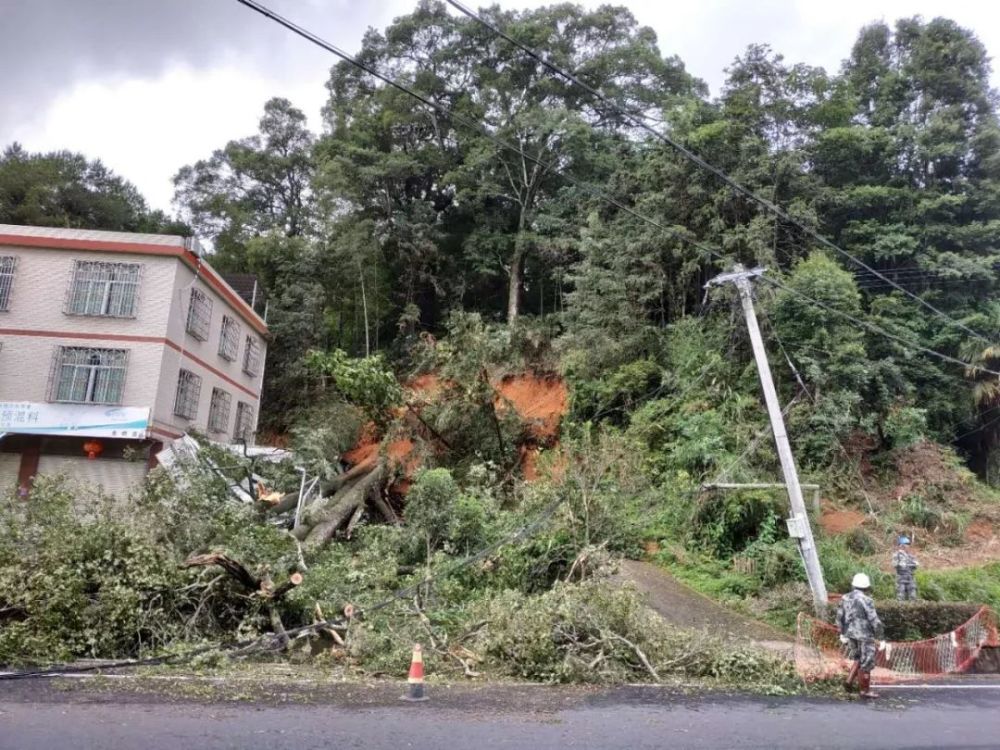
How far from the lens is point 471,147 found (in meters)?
29.8

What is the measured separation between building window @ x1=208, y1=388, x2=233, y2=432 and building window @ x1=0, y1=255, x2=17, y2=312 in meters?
5.75

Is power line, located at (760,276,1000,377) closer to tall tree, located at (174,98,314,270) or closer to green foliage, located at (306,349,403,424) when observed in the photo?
green foliage, located at (306,349,403,424)

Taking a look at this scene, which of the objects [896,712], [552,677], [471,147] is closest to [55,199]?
[471,147]

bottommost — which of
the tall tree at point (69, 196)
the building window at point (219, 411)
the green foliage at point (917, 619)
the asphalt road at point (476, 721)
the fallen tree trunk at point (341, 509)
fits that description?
the asphalt road at point (476, 721)

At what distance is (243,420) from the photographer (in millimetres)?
24359

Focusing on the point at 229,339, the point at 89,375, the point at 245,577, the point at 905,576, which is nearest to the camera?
the point at 245,577

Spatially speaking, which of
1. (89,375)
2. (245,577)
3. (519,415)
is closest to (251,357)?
(89,375)

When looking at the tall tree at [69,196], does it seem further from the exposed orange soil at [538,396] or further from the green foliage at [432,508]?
the green foliage at [432,508]

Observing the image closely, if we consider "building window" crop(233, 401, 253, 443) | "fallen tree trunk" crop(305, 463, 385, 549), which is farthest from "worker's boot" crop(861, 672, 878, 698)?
"building window" crop(233, 401, 253, 443)

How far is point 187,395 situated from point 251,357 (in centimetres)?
549

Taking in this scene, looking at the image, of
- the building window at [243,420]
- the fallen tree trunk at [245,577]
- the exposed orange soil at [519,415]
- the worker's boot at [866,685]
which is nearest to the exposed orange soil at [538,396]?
the exposed orange soil at [519,415]

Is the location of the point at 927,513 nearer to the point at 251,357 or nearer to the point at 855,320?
the point at 855,320

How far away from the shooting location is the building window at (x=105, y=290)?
59.5 feet

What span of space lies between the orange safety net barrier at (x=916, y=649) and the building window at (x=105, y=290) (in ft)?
55.8
